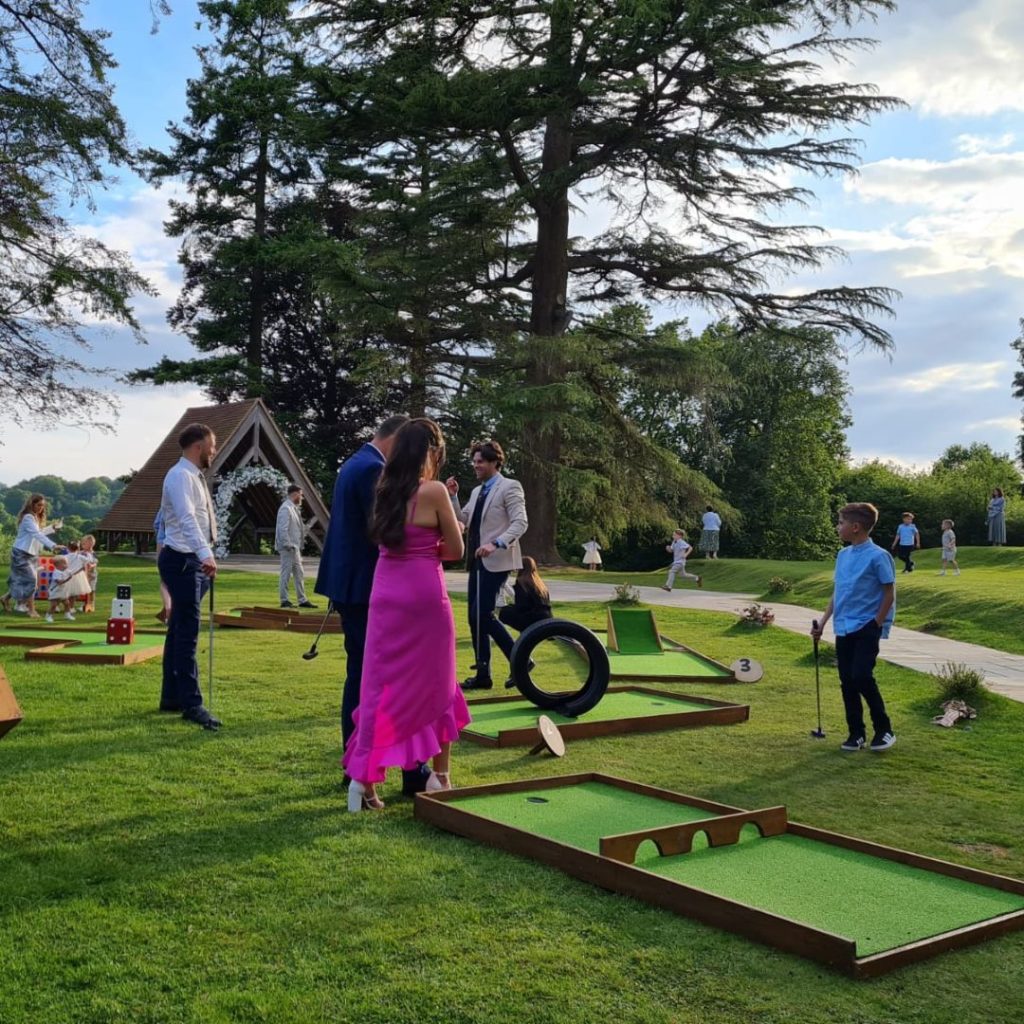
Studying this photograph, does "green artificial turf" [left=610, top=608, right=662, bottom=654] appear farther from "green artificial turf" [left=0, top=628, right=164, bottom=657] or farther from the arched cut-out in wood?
the arched cut-out in wood

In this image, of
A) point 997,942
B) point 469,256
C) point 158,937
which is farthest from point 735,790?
point 469,256

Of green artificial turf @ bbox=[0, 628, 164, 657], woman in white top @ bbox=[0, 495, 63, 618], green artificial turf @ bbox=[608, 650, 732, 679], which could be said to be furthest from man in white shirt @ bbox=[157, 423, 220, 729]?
woman in white top @ bbox=[0, 495, 63, 618]

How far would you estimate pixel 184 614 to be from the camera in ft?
26.2

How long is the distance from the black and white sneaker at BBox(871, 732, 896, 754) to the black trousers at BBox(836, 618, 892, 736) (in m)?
0.04

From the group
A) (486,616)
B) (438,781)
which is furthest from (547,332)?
(438,781)

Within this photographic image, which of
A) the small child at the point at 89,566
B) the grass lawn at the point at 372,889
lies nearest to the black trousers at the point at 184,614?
the grass lawn at the point at 372,889

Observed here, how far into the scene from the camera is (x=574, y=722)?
27.0ft

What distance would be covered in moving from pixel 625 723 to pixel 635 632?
5439mm

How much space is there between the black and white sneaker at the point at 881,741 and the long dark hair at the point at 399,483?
437 cm

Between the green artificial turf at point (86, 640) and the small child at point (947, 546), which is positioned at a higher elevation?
the small child at point (947, 546)

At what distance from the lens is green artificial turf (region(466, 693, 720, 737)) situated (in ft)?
27.0

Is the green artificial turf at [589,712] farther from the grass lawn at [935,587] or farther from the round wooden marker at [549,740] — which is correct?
the grass lawn at [935,587]

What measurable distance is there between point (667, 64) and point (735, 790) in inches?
910

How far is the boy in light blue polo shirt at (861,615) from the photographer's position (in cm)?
776
